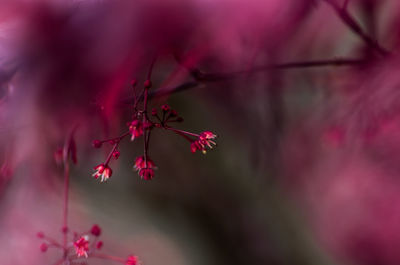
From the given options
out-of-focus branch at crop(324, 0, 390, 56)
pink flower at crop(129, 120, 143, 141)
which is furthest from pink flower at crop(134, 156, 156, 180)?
out-of-focus branch at crop(324, 0, 390, 56)

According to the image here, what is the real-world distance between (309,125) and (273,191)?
Answer: 7.7 inches

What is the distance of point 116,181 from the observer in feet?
2.26

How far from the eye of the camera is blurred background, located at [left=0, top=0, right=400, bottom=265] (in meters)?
0.14

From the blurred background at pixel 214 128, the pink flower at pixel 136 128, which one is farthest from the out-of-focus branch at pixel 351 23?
the pink flower at pixel 136 128

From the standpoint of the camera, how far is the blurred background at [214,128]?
14 centimetres

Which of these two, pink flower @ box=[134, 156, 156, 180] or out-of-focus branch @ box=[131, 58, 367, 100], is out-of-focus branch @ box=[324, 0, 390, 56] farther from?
pink flower @ box=[134, 156, 156, 180]

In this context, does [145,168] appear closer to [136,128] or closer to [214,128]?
[136,128]

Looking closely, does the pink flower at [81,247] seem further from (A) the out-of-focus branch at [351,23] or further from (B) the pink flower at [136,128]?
(A) the out-of-focus branch at [351,23]

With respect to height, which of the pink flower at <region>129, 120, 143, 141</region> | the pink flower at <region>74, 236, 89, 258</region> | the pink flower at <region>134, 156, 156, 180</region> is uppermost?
the pink flower at <region>129, 120, 143, 141</region>

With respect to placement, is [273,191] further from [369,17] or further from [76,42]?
[76,42]

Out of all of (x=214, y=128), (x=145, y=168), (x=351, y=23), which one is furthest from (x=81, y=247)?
(x=214, y=128)

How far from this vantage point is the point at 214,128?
60 cm

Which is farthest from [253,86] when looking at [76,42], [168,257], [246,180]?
[168,257]

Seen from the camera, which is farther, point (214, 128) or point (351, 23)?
point (214, 128)
